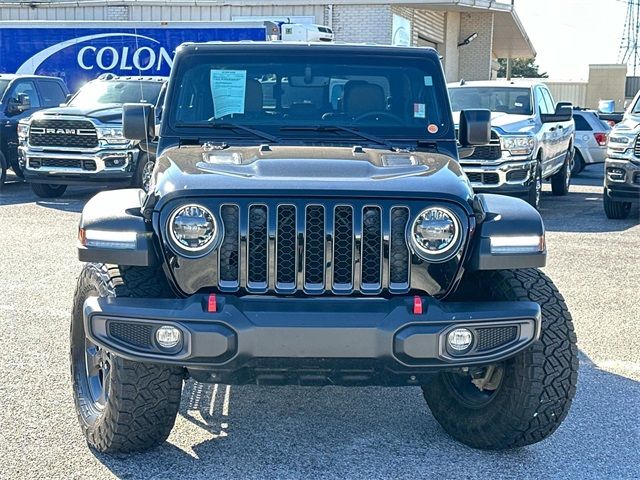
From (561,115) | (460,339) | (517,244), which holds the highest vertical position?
(561,115)

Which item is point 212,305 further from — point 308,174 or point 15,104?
point 15,104

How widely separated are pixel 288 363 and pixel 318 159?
1.06 metres

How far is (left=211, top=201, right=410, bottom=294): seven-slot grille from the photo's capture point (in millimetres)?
3699

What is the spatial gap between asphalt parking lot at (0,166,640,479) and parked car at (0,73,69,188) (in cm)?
853

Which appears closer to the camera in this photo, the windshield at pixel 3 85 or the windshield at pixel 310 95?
the windshield at pixel 310 95

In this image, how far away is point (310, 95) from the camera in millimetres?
4996

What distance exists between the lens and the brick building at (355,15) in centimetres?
2297

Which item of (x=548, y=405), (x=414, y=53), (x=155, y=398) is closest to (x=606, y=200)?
(x=414, y=53)

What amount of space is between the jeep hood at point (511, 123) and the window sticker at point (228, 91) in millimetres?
6939

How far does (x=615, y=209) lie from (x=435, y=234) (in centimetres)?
904

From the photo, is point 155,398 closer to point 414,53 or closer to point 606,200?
point 414,53

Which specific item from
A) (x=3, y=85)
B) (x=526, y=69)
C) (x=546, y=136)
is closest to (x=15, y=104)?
(x=3, y=85)

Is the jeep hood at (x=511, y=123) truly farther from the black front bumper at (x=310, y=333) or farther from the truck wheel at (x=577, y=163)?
the black front bumper at (x=310, y=333)

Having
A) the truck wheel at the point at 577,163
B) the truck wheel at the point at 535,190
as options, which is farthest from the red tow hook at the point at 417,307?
the truck wheel at the point at 577,163
